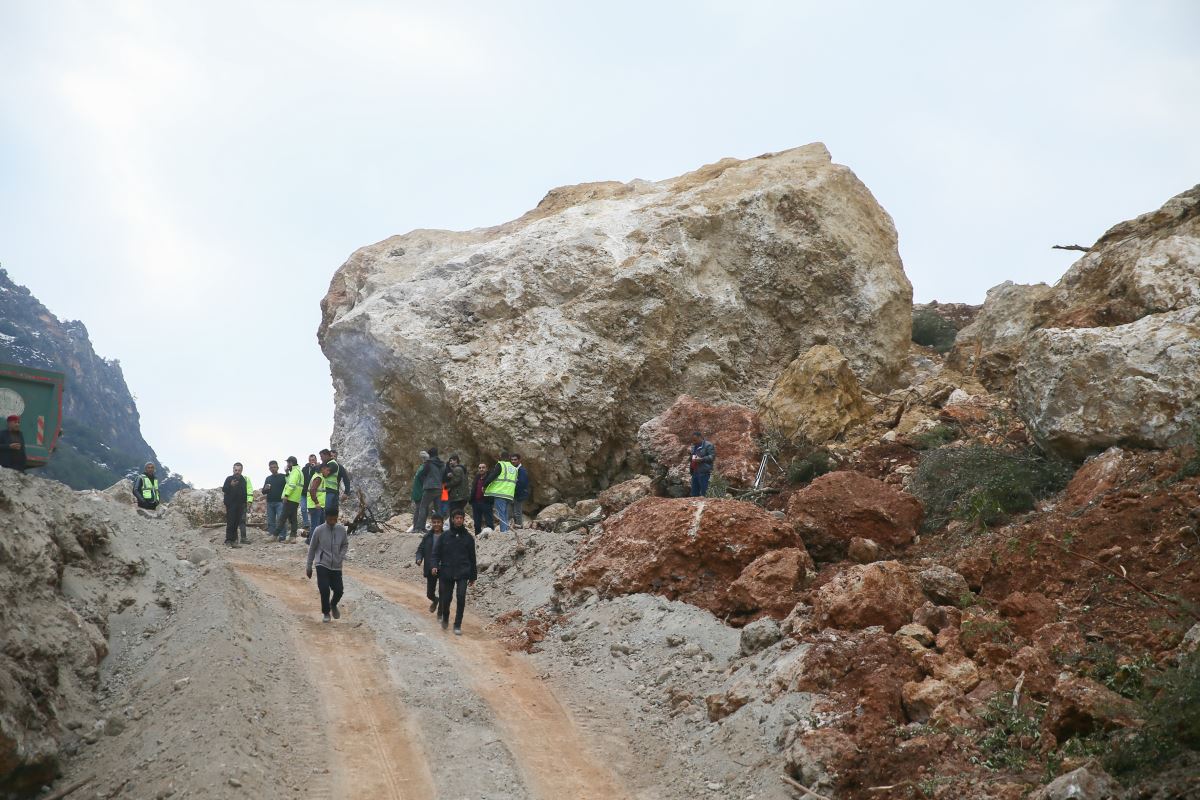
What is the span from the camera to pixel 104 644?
10375 mm

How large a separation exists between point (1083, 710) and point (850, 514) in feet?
18.8

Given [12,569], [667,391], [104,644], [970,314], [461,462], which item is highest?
[970,314]

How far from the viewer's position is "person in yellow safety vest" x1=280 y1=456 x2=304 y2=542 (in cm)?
2078

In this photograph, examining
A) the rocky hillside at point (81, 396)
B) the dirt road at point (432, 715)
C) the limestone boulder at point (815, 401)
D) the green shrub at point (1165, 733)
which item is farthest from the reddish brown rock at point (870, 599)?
the rocky hillside at point (81, 396)

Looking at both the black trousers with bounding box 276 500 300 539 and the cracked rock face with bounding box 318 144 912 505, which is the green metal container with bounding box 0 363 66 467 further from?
the cracked rock face with bounding box 318 144 912 505

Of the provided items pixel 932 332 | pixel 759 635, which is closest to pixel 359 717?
pixel 759 635

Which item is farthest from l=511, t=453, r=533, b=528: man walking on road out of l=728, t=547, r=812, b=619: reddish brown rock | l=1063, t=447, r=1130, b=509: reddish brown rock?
l=1063, t=447, r=1130, b=509: reddish brown rock

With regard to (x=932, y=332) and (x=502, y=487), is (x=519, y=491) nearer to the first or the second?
(x=502, y=487)

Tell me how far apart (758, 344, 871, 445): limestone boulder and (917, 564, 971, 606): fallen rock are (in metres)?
9.04

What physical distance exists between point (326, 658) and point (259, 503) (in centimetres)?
1496

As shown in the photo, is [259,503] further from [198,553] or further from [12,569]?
[12,569]

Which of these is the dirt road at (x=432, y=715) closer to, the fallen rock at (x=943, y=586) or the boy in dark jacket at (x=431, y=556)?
the boy in dark jacket at (x=431, y=556)

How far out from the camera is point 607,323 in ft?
71.4

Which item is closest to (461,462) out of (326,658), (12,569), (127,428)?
(326,658)
